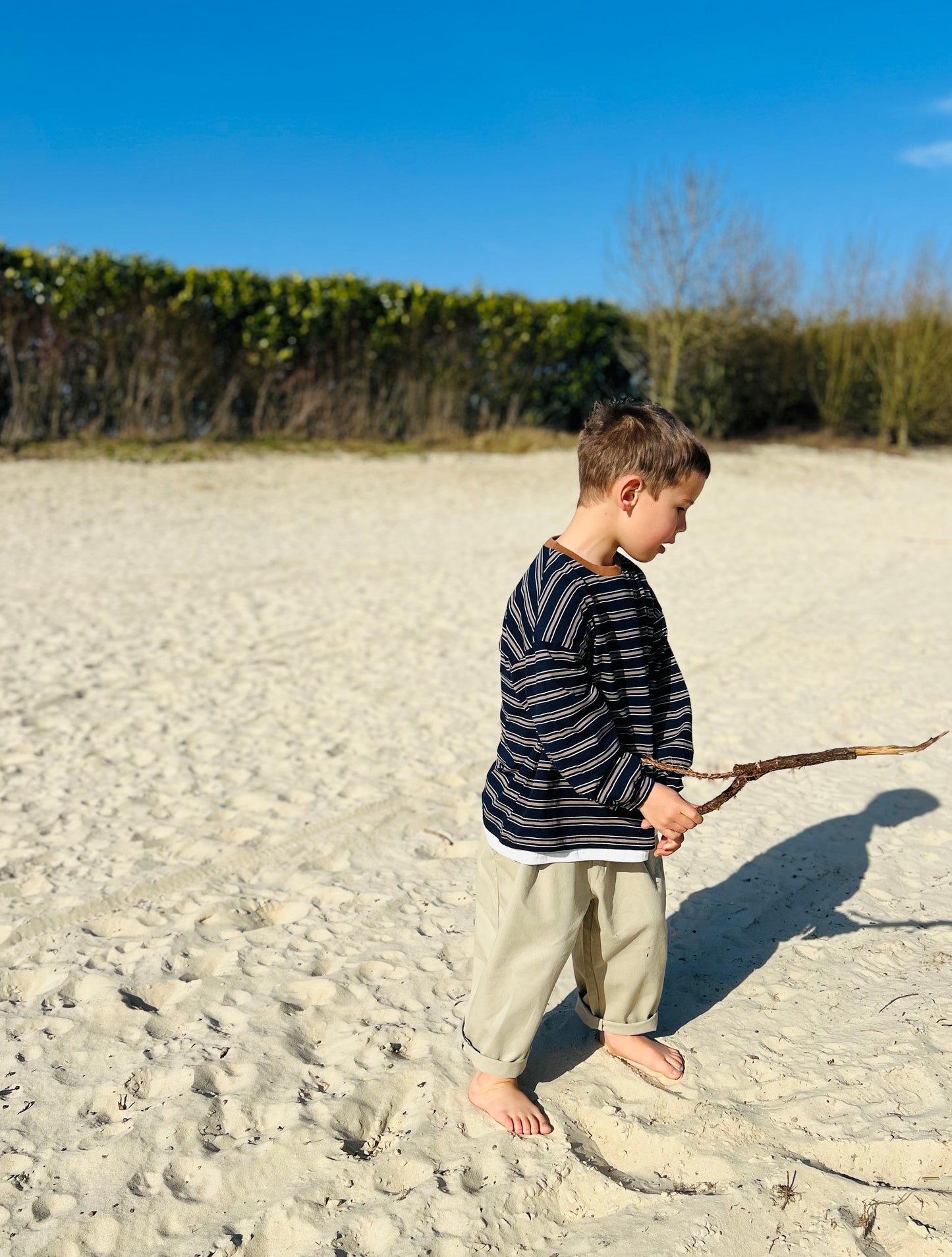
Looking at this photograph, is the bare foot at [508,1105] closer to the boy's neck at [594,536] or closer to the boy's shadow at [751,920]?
the boy's shadow at [751,920]

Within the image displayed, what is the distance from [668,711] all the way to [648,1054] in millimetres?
885

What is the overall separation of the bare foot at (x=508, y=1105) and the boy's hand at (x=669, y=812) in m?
0.73

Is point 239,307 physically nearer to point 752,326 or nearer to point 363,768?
point 752,326

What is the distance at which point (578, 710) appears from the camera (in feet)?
7.27

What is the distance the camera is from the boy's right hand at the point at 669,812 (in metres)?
2.25

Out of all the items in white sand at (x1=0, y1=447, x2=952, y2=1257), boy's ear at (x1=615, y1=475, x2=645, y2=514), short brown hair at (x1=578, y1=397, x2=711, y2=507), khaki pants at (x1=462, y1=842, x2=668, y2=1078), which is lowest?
white sand at (x1=0, y1=447, x2=952, y2=1257)

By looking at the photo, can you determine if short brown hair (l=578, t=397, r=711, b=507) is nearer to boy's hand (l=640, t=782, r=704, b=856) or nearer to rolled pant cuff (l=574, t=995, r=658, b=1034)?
boy's hand (l=640, t=782, r=704, b=856)

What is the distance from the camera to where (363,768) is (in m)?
4.79

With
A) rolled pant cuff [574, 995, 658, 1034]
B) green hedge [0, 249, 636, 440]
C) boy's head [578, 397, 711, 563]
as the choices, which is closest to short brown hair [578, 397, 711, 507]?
boy's head [578, 397, 711, 563]

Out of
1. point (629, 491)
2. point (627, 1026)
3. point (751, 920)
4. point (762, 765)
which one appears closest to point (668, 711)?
point (762, 765)

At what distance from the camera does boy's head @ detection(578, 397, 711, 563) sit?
2.25 meters

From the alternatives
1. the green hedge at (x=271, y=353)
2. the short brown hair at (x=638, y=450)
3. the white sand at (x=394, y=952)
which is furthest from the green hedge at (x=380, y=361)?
the short brown hair at (x=638, y=450)

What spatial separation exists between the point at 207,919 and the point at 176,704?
2.27 meters

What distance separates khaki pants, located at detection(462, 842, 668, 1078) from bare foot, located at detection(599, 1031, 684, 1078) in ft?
0.18
